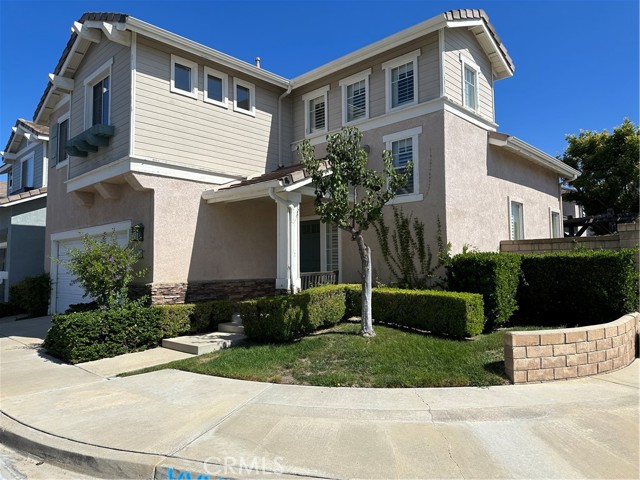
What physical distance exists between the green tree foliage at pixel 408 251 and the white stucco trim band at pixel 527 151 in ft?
12.6

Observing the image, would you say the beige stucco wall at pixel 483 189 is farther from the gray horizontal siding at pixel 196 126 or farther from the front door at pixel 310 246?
the gray horizontal siding at pixel 196 126

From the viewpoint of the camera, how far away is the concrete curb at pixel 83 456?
3.79 metres

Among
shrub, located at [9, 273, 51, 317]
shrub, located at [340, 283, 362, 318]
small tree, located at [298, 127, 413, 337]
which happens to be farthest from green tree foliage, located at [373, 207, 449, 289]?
shrub, located at [9, 273, 51, 317]

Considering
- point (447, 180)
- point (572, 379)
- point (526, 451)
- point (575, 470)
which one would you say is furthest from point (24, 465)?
point (447, 180)

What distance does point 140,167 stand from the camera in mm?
9930

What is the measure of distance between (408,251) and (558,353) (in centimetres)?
522

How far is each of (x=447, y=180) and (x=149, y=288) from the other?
304 inches

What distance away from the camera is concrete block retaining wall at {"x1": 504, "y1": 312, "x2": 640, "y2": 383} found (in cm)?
584

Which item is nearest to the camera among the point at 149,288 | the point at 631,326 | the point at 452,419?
the point at 452,419

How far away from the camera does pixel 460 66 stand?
11266 millimetres

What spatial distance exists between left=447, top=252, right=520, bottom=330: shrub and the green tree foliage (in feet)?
5.23

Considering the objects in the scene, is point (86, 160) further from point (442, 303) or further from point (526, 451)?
point (526, 451)

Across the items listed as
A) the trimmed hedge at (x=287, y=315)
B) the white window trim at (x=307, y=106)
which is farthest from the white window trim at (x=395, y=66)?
the trimmed hedge at (x=287, y=315)

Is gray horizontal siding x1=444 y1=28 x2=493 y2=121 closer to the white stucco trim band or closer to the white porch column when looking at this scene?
the white stucco trim band
